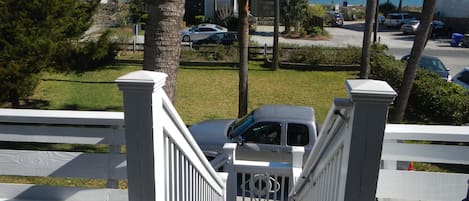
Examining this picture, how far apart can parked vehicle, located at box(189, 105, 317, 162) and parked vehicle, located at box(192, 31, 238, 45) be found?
1841cm

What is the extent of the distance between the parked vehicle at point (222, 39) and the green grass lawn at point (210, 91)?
614 cm

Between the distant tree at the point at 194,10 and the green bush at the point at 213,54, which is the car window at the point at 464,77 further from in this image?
the distant tree at the point at 194,10

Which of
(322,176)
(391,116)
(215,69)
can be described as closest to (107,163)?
(322,176)

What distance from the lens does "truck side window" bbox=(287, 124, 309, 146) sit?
7164 mm

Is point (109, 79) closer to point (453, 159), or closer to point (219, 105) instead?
point (219, 105)

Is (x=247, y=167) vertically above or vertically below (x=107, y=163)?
below

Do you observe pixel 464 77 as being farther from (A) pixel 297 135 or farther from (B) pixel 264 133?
(B) pixel 264 133

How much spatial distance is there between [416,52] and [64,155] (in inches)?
392

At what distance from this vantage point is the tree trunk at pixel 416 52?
10.5 meters

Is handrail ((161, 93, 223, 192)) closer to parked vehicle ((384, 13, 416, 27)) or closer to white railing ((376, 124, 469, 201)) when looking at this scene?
white railing ((376, 124, 469, 201))

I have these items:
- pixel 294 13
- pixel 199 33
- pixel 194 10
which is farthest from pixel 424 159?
pixel 194 10

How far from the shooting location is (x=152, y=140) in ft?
5.94

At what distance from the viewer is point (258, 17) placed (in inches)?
1757

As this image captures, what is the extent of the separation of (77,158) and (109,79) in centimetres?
1504
